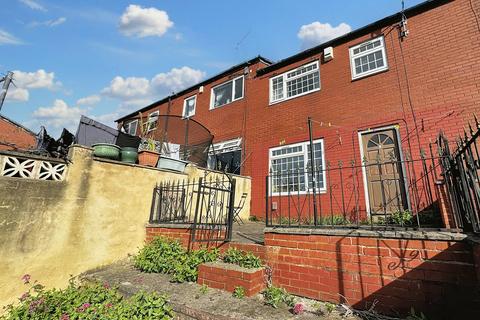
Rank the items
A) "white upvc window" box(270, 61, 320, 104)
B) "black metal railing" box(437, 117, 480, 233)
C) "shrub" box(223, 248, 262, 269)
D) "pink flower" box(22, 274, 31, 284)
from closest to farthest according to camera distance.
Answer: "black metal railing" box(437, 117, 480, 233) < "shrub" box(223, 248, 262, 269) < "pink flower" box(22, 274, 31, 284) < "white upvc window" box(270, 61, 320, 104)

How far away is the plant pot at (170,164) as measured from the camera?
6.40m

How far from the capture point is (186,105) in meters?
13.3

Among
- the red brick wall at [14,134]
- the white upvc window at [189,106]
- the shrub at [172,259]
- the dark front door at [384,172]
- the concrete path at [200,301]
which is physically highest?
the white upvc window at [189,106]

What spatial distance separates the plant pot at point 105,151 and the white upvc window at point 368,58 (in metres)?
7.18

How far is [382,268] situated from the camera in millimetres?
2879

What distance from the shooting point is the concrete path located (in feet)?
9.37

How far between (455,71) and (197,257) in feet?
24.5

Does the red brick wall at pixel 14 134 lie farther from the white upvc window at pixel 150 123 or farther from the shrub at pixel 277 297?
the shrub at pixel 277 297

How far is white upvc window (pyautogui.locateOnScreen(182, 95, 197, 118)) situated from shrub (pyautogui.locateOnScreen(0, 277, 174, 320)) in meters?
9.90

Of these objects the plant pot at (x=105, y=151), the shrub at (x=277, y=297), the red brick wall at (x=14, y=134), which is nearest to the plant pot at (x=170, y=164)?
the plant pot at (x=105, y=151)

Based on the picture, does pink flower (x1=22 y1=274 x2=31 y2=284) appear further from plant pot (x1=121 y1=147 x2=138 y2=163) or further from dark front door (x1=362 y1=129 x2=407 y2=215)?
dark front door (x1=362 y1=129 x2=407 y2=215)

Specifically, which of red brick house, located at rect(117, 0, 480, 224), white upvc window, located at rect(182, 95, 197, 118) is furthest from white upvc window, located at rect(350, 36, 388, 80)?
→ white upvc window, located at rect(182, 95, 197, 118)

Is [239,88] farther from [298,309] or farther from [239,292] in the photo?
[298,309]

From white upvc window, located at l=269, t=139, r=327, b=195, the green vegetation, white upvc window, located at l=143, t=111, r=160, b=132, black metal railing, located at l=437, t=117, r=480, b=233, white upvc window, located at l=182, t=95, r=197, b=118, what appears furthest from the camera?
white upvc window, located at l=182, t=95, r=197, b=118
